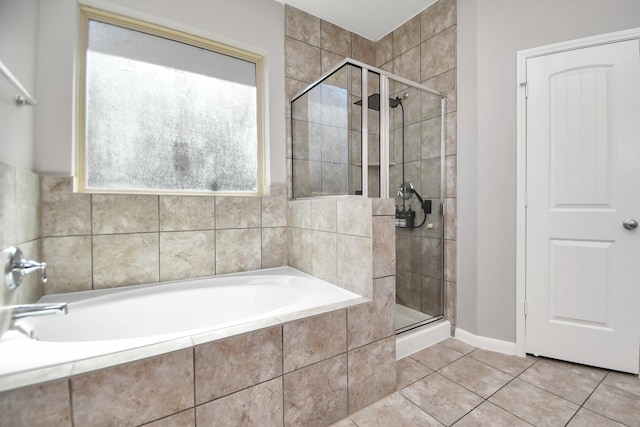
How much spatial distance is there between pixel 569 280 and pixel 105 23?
327 centimetres

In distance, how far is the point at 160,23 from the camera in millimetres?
1794

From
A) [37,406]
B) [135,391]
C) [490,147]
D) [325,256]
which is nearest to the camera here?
[37,406]

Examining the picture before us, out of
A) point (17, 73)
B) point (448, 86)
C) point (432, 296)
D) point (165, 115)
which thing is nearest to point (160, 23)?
point (165, 115)

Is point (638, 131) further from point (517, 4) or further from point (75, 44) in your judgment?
point (75, 44)

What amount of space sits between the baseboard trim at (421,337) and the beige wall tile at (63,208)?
80.7 inches

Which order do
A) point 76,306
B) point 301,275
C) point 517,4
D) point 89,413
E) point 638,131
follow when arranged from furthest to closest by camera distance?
1. point 301,275
2. point 517,4
3. point 638,131
4. point 76,306
5. point 89,413

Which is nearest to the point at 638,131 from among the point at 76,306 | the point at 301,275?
the point at 301,275

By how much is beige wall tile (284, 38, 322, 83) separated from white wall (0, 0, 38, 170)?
57.9 inches

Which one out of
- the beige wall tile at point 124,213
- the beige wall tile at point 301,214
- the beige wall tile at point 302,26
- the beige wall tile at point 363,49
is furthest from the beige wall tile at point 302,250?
the beige wall tile at point 363,49

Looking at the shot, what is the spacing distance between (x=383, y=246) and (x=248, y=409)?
930 mm

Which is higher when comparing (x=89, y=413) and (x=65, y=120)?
(x=65, y=120)

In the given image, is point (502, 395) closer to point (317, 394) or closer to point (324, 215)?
point (317, 394)

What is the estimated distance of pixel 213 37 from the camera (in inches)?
76.9

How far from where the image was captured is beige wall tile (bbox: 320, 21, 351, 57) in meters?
2.41
